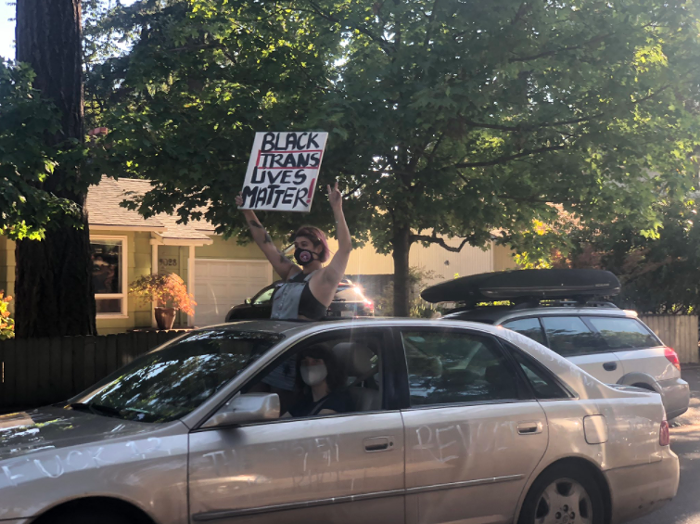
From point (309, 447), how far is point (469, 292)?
4.07 metres

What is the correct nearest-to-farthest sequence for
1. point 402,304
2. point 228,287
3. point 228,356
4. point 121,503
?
point 121,503, point 228,356, point 402,304, point 228,287

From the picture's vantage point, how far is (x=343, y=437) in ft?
12.6

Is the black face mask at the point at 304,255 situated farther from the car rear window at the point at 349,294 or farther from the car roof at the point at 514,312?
the car rear window at the point at 349,294

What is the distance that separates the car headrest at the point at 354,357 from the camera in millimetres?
4227

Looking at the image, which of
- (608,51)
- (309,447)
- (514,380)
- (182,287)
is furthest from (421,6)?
(182,287)

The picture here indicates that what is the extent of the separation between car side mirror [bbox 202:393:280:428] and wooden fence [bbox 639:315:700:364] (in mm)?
15444

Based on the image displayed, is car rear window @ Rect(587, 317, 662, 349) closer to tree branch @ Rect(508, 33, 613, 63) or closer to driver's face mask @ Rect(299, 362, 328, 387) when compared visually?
tree branch @ Rect(508, 33, 613, 63)

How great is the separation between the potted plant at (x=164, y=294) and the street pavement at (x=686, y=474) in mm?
12382

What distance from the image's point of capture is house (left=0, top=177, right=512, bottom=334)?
63.0 ft

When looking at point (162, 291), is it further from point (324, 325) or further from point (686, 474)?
point (324, 325)

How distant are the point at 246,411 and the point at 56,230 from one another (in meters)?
6.89

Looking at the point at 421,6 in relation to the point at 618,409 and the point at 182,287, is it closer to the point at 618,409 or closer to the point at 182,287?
the point at 618,409

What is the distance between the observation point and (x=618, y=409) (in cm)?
475

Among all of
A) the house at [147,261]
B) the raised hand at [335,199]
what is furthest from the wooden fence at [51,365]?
the house at [147,261]
